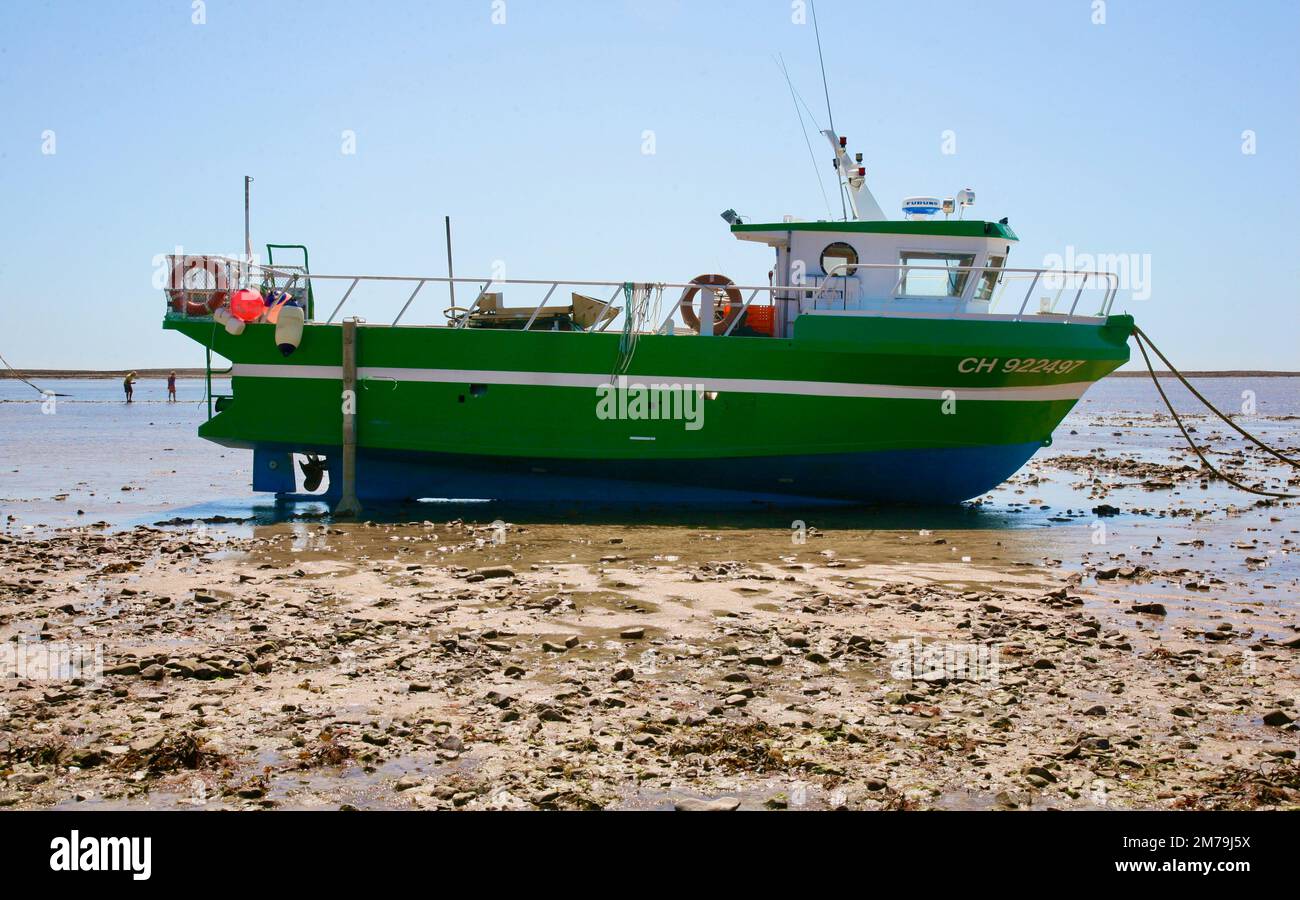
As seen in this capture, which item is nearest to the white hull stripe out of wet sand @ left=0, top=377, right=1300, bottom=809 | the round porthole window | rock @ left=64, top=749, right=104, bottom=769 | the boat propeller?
the boat propeller

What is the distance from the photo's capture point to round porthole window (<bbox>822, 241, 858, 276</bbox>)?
16.5 metres

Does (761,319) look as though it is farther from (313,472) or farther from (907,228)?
(313,472)

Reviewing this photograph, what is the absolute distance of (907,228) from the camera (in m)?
16.2

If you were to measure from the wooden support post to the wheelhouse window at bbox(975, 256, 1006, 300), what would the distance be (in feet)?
28.8

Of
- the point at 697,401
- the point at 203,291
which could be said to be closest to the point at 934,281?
the point at 697,401

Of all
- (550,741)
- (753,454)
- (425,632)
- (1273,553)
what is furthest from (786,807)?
(753,454)

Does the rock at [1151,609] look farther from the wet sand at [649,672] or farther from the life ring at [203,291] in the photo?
the life ring at [203,291]

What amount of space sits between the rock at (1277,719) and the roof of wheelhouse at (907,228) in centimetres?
1069

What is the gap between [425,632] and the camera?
27.3 feet

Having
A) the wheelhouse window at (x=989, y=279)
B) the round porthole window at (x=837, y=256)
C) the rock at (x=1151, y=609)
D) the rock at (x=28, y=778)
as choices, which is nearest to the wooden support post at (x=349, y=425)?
the round porthole window at (x=837, y=256)

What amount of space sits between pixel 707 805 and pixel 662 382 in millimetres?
11171

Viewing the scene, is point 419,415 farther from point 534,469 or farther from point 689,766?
point 689,766

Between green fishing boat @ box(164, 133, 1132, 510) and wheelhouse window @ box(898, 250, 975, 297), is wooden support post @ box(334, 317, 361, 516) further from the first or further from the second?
wheelhouse window @ box(898, 250, 975, 297)
